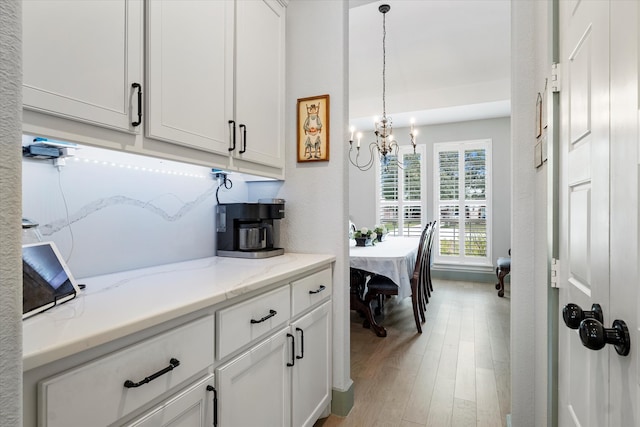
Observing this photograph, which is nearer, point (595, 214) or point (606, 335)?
point (606, 335)

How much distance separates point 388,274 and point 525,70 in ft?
6.74

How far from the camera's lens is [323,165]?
6.84 ft

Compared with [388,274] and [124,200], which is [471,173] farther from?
[124,200]

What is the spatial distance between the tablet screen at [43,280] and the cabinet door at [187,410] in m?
0.40

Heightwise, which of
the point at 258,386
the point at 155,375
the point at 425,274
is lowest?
the point at 425,274

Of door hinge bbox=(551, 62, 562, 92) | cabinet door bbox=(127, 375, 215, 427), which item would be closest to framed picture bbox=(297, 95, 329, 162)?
door hinge bbox=(551, 62, 562, 92)

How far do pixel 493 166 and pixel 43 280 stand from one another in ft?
19.9

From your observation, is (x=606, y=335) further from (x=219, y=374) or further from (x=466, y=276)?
(x=466, y=276)

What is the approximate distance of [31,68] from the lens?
0.92m

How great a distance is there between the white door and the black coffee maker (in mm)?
1391

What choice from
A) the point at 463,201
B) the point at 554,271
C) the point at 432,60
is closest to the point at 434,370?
the point at 554,271

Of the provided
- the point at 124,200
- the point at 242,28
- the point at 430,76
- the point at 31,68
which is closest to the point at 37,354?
the point at 31,68

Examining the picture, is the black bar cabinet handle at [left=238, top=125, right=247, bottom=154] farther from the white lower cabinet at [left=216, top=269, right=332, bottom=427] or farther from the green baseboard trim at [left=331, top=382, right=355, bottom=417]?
the green baseboard trim at [left=331, top=382, right=355, bottom=417]

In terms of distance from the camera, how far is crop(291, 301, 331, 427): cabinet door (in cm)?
159
